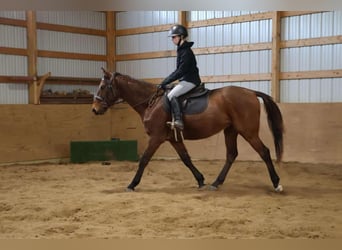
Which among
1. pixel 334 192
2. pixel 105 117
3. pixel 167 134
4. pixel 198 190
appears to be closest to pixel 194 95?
pixel 167 134

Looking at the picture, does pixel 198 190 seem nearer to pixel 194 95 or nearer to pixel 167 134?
pixel 167 134

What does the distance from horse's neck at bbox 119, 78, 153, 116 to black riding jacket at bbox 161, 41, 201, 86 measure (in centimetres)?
33

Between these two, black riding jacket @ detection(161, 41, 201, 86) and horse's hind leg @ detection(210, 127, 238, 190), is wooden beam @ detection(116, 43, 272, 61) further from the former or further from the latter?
black riding jacket @ detection(161, 41, 201, 86)

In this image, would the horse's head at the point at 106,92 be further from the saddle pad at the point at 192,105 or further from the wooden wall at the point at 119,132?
the wooden wall at the point at 119,132

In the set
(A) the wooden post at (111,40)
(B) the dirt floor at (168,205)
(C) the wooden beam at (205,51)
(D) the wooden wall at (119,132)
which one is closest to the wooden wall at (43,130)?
(D) the wooden wall at (119,132)

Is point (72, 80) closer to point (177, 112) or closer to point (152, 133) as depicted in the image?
point (152, 133)

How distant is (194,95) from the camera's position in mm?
5594

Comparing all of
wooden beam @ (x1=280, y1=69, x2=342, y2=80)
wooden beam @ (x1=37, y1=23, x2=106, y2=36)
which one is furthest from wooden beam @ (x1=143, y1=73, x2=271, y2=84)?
wooden beam @ (x1=37, y1=23, x2=106, y2=36)

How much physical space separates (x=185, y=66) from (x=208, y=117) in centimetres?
71

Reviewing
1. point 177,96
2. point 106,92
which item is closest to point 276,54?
point 177,96

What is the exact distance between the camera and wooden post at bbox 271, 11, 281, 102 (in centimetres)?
816

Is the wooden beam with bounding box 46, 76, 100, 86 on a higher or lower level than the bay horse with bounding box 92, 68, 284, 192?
higher

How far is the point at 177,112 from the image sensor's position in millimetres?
5430
